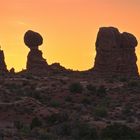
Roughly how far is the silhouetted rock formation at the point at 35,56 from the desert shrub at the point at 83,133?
3992 centimetres

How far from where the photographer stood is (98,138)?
39969 millimetres

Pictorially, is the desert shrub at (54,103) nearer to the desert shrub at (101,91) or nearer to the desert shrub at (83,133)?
the desert shrub at (101,91)

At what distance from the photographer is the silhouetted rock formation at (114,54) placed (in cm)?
8406

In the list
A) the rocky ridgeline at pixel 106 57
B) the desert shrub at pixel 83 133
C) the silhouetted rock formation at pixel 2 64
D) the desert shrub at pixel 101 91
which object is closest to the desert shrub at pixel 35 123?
the desert shrub at pixel 83 133

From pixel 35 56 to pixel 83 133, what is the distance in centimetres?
4373

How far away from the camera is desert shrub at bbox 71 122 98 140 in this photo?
39.8 metres

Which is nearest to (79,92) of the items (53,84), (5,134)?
(53,84)

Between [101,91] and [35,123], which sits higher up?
[101,91]

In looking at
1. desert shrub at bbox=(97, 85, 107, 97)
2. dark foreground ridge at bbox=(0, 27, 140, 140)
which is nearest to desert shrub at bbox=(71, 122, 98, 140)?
dark foreground ridge at bbox=(0, 27, 140, 140)

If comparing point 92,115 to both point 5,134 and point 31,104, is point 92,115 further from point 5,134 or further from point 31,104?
point 5,134

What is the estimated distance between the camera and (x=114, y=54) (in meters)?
84.7

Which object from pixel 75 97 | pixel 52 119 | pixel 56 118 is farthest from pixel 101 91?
pixel 52 119

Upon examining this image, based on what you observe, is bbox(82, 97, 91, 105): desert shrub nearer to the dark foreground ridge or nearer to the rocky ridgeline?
the dark foreground ridge

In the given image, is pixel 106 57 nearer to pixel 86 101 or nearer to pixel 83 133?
pixel 86 101
